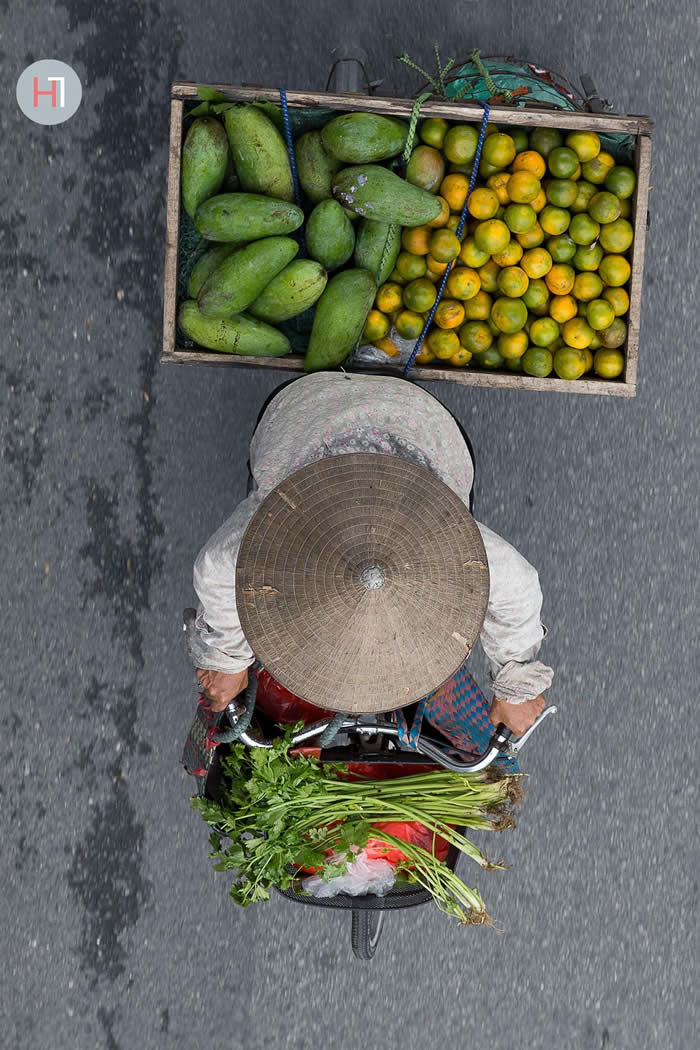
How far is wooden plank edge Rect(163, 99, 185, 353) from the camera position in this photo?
2.21 metres

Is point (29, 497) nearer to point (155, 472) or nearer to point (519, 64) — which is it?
point (155, 472)

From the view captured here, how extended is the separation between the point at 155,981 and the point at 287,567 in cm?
205

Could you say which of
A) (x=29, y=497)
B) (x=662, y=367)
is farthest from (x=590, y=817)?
(x=29, y=497)

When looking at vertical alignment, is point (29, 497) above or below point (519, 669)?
above

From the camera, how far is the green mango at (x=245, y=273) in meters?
2.11

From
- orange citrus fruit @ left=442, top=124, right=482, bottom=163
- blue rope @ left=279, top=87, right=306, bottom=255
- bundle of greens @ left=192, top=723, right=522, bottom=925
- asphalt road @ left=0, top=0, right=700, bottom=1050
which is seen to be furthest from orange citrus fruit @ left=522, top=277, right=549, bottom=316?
bundle of greens @ left=192, top=723, right=522, bottom=925

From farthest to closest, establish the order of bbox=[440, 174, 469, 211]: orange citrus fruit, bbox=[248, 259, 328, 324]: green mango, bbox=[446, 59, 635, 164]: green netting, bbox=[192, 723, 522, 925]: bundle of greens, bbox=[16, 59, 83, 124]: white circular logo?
1. bbox=[16, 59, 83, 124]: white circular logo
2. bbox=[446, 59, 635, 164]: green netting
3. bbox=[440, 174, 469, 211]: orange citrus fruit
4. bbox=[248, 259, 328, 324]: green mango
5. bbox=[192, 723, 522, 925]: bundle of greens

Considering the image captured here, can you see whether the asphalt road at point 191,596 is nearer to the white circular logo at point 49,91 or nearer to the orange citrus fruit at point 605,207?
the white circular logo at point 49,91

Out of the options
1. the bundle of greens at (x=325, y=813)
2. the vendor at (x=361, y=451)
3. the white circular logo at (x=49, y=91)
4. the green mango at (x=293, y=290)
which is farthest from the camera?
the white circular logo at (x=49, y=91)

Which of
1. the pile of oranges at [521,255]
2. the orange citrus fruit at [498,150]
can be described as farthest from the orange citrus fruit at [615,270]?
the orange citrus fruit at [498,150]

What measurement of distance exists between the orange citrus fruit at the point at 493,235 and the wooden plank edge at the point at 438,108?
82 millimetres

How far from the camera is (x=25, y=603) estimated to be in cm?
296

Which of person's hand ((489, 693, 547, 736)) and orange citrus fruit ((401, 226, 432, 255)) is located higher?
orange citrus fruit ((401, 226, 432, 255))

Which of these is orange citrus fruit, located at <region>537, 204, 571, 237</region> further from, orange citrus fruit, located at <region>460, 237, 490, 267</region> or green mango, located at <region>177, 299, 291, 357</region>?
green mango, located at <region>177, 299, 291, 357</region>
